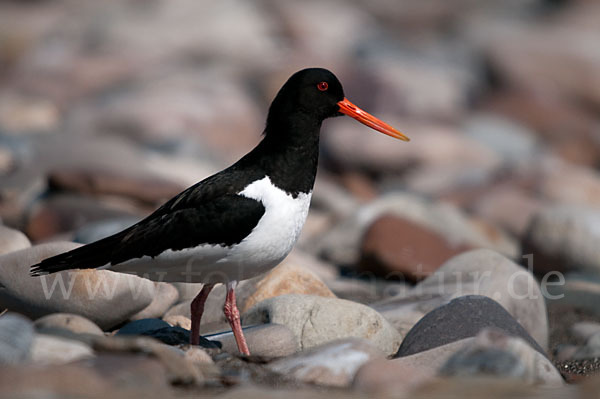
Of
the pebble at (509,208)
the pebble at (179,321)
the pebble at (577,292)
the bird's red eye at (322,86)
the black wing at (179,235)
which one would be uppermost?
the bird's red eye at (322,86)

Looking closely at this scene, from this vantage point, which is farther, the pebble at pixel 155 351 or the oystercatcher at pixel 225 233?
the oystercatcher at pixel 225 233

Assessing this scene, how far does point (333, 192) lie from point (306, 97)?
24.8 feet

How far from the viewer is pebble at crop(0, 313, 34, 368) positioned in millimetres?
4656

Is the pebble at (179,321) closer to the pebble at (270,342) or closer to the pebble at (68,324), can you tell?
the pebble at (270,342)

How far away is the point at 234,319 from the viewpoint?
6.08 metres

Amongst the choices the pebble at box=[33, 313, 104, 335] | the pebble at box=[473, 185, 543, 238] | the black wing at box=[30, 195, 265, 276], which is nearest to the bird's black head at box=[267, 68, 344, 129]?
the black wing at box=[30, 195, 265, 276]

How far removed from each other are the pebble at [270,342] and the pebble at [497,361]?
1289 millimetres

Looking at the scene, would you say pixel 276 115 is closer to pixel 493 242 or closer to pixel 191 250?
pixel 191 250

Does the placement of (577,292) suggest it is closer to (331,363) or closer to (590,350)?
(590,350)

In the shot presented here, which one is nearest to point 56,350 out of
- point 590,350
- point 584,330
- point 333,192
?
point 590,350

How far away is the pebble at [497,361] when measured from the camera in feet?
16.0

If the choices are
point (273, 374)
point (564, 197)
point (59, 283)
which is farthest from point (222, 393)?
point (564, 197)

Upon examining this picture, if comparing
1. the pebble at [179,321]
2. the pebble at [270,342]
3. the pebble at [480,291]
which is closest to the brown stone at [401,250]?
the pebble at [480,291]

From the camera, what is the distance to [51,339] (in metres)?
4.97
